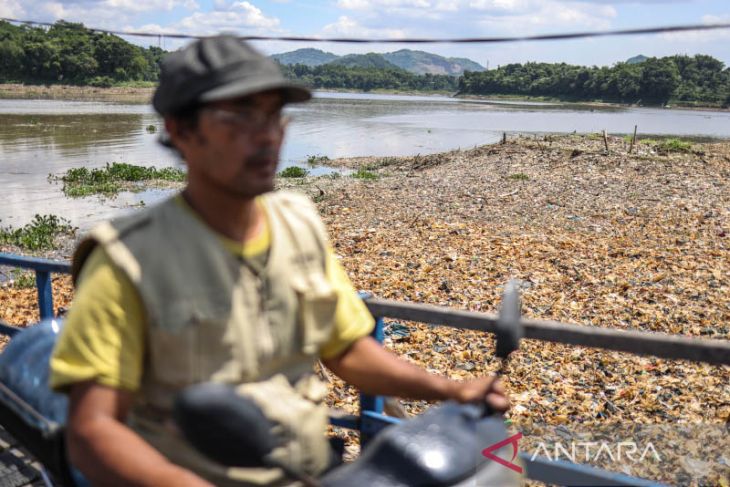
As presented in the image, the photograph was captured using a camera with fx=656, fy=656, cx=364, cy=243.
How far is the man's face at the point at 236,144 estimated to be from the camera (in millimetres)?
1677

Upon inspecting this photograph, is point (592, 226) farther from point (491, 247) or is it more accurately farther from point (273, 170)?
point (273, 170)

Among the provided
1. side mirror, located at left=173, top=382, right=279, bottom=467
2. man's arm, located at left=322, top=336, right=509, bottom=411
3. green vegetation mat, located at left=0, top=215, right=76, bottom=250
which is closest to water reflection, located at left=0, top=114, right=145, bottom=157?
green vegetation mat, located at left=0, top=215, right=76, bottom=250

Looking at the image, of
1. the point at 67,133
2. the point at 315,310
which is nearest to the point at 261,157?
the point at 315,310

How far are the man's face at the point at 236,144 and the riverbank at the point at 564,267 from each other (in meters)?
4.58

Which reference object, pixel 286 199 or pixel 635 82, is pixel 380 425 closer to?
pixel 286 199

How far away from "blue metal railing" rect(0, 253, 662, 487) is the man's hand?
0.54 metres

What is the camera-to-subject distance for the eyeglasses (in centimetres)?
167

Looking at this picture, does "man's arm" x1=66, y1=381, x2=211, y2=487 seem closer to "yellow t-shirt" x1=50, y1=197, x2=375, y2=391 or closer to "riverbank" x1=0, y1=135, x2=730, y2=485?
"yellow t-shirt" x1=50, y1=197, x2=375, y2=391

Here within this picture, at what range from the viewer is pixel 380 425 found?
3000mm

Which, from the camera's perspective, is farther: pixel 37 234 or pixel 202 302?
pixel 37 234

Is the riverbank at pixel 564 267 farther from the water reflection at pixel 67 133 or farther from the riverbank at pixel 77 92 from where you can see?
the riverbank at pixel 77 92

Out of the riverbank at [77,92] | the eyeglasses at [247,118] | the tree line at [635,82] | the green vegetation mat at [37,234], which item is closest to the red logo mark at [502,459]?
the eyeglasses at [247,118]

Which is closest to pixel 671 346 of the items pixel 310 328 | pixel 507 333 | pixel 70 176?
pixel 507 333

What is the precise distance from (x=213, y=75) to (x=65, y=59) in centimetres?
13721
